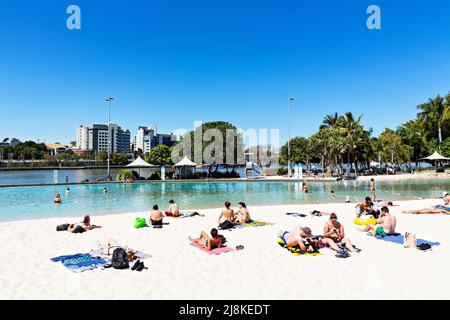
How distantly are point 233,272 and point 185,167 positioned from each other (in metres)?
38.8

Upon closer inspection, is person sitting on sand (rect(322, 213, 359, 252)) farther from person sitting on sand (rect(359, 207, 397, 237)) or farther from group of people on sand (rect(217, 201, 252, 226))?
group of people on sand (rect(217, 201, 252, 226))

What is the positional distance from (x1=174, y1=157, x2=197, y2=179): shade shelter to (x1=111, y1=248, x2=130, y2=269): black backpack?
35.1 metres

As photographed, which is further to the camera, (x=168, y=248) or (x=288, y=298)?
(x=168, y=248)

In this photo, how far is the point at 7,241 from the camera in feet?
34.9

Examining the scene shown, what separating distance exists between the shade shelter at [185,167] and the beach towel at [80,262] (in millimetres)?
34376

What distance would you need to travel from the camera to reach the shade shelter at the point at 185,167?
43156mm

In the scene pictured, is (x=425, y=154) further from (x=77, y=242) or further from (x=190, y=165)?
(x=77, y=242)

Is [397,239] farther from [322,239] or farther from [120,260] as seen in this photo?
[120,260]

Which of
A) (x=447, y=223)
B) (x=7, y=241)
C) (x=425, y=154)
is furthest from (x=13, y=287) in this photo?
(x=425, y=154)

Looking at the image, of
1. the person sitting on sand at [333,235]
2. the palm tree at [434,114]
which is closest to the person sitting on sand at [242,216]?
the person sitting on sand at [333,235]

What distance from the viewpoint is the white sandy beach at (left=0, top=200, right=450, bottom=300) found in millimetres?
6137

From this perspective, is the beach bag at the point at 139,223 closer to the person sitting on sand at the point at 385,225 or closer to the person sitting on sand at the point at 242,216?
the person sitting on sand at the point at 242,216

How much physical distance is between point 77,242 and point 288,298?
25.5 feet

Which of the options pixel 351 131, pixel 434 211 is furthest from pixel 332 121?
pixel 434 211
